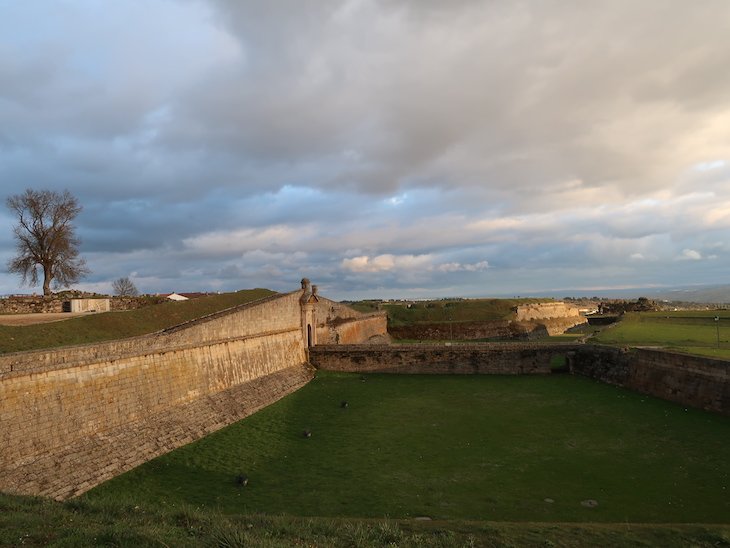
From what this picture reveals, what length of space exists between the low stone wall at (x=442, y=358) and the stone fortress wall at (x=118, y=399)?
6.81 m

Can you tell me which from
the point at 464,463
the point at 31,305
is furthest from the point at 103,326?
the point at 464,463

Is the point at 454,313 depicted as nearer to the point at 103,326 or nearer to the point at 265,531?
the point at 103,326

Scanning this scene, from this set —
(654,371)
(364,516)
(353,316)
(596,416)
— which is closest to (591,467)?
(596,416)

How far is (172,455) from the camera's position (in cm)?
1448

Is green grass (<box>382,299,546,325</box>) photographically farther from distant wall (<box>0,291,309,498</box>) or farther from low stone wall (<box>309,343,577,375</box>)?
distant wall (<box>0,291,309,498</box>)

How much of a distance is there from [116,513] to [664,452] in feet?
50.1

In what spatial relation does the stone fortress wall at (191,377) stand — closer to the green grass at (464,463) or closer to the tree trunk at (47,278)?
the green grass at (464,463)

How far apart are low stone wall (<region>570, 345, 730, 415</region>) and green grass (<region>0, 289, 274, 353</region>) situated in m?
23.6

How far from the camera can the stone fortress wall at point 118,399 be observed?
11.3 meters

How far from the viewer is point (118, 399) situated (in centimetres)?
1451

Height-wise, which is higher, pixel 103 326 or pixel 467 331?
pixel 103 326

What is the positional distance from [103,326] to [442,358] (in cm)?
1903

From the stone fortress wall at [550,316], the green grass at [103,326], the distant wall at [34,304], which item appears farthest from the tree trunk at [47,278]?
the stone fortress wall at [550,316]

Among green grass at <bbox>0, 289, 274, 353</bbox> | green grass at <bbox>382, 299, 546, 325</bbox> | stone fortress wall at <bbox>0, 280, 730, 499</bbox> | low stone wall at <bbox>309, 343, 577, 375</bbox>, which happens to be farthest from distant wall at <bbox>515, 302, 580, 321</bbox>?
green grass at <bbox>0, 289, 274, 353</bbox>
